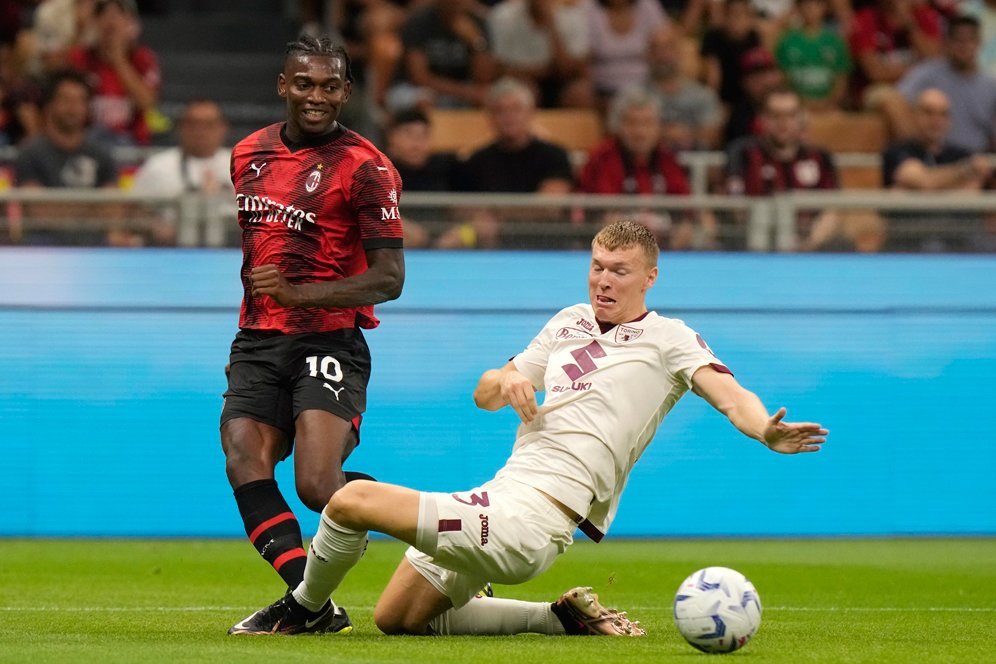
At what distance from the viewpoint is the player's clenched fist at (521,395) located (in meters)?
6.16

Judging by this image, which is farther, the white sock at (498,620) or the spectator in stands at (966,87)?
the spectator in stands at (966,87)

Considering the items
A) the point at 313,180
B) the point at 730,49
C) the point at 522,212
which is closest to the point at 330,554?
the point at 313,180

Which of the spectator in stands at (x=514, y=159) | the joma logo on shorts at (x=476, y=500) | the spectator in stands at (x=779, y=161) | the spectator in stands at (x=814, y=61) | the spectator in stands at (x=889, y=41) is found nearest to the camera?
the joma logo on shorts at (x=476, y=500)

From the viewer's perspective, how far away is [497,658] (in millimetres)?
5723

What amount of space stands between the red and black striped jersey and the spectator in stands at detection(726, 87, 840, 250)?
6.11 m

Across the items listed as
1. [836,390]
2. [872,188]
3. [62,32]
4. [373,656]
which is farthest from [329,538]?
[62,32]

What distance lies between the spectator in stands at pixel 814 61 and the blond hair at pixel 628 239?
9081 mm

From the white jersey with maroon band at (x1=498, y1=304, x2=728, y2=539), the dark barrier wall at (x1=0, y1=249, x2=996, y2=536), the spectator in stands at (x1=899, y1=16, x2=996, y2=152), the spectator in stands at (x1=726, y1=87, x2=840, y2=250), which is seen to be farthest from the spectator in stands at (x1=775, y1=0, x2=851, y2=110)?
the white jersey with maroon band at (x1=498, y1=304, x2=728, y2=539)

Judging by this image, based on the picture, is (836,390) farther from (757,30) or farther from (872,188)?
(757,30)

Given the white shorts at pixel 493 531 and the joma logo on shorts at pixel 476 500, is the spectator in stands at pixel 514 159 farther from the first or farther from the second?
the joma logo on shorts at pixel 476 500

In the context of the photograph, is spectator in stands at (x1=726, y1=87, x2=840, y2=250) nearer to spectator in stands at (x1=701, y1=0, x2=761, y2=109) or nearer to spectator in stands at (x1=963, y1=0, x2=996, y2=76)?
spectator in stands at (x1=701, y1=0, x2=761, y2=109)

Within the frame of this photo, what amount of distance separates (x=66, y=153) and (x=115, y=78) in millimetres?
2086

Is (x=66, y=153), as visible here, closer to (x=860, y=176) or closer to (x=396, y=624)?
(x=860, y=176)

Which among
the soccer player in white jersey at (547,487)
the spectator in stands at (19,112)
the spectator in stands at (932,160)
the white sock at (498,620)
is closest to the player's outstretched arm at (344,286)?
the soccer player in white jersey at (547,487)
